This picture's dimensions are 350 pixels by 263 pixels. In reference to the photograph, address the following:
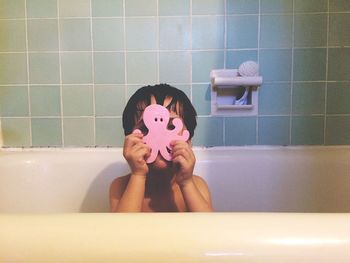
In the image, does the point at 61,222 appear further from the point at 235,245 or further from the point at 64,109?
the point at 64,109

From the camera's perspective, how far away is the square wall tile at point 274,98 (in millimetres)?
1431

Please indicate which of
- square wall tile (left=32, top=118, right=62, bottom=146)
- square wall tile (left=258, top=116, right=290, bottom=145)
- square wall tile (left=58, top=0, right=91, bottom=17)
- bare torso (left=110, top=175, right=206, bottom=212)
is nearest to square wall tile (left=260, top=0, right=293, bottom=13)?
square wall tile (left=258, top=116, right=290, bottom=145)

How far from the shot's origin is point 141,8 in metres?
1.42

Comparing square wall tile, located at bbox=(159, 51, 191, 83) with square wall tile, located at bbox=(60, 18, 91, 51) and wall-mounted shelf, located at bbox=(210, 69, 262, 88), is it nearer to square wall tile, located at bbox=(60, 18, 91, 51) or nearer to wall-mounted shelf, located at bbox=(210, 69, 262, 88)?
wall-mounted shelf, located at bbox=(210, 69, 262, 88)

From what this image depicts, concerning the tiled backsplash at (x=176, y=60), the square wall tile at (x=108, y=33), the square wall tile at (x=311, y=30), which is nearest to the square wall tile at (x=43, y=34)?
the tiled backsplash at (x=176, y=60)

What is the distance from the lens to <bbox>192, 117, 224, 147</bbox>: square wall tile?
145 centimetres

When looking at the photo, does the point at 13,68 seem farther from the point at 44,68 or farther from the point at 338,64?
the point at 338,64

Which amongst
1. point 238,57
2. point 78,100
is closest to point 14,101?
point 78,100

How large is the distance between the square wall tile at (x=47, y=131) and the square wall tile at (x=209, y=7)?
23.7 inches

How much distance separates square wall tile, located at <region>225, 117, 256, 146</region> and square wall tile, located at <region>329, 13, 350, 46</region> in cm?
37

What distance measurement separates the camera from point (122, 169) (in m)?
1.36

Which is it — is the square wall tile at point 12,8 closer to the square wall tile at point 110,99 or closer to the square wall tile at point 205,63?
the square wall tile at point 110,99

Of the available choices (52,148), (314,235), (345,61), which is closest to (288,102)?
(345,61)

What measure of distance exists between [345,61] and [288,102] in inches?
9.0
